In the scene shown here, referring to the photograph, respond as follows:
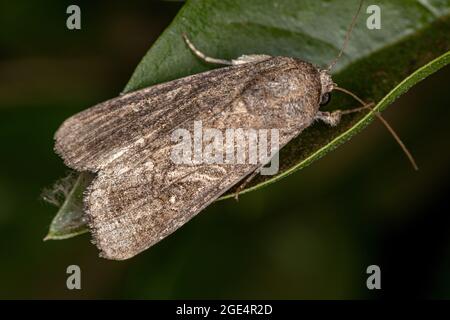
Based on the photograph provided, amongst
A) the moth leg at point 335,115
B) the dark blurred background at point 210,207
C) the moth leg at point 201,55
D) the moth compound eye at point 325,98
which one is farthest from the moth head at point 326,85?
the dark blurred background at point 210,207

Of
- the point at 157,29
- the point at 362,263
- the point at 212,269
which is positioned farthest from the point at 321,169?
the point at 157,29

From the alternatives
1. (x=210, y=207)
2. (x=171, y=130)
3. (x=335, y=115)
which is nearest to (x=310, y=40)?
(x=335, y=115)

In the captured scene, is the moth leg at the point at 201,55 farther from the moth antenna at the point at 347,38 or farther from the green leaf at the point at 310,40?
the moth antenna at the point at 347,38

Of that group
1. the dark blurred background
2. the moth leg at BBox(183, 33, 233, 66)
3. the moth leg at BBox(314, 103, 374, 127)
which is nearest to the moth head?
the moth leg at BBox(314, 103, 374, 127)

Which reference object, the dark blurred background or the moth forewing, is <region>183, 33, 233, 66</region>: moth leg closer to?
the moth forewing

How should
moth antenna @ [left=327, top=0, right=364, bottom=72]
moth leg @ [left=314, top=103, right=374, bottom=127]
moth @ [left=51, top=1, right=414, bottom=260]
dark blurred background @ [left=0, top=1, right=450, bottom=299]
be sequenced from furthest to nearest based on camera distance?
dark blurred background @ [left=0, top=1, right=450, bottom=299], moth @ [left=51, top=1, right=414, bottom=260], moth antenna @ [left=327, top=0, right=364, bottom=72], moth leg @ [left=314, top=103, right=374, bottom=127]

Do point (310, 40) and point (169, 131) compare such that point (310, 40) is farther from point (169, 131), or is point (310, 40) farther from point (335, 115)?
point (169, 131)

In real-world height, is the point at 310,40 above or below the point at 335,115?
above
